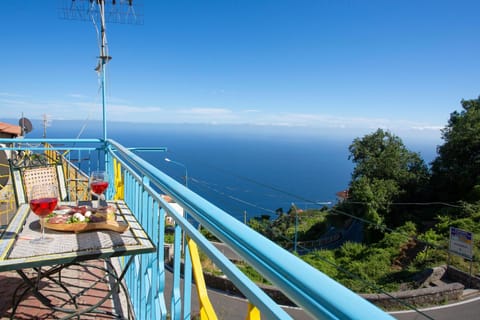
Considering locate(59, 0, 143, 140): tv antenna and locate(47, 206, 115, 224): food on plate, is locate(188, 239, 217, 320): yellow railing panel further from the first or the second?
locate(59, 0, 143, 140): tv antenna

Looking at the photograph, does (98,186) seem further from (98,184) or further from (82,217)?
(82,217)

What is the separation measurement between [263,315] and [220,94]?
344 feet

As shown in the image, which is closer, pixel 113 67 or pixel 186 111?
pixel 113 67

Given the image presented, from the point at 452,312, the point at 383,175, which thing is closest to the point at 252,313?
the point at 452,312

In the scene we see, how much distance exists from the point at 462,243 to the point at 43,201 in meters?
13.2

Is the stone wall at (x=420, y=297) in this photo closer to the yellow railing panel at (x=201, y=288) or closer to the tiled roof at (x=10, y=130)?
the yellow railing panel at (x=201, y=288)

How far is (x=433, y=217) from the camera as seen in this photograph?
792 inches

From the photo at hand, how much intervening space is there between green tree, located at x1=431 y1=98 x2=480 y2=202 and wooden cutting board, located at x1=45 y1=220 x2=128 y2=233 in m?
23.5

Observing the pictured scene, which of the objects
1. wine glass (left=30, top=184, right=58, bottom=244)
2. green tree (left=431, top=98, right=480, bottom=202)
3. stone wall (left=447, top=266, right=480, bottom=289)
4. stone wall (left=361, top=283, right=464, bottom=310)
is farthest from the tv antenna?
green tree (left=431, top=98, right=480, bottom=202)

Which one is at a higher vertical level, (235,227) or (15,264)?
(235,227)

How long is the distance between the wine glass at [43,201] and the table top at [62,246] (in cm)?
6

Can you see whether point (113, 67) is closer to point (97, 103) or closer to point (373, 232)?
point (97, 103)

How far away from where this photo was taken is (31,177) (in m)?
2.15

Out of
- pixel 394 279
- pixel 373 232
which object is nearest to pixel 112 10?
pixel 394 279
